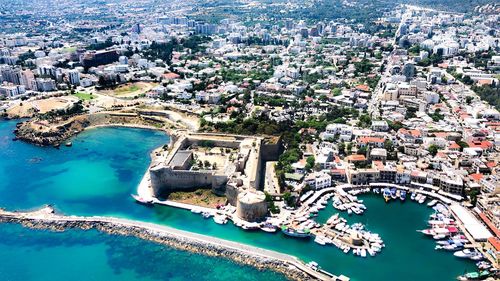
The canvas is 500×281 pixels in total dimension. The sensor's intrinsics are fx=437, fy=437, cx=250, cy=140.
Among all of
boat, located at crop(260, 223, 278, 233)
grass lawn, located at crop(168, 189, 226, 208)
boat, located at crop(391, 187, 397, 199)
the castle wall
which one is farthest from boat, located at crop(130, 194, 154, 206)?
boat, located at crop(391, 187, 397, 199)

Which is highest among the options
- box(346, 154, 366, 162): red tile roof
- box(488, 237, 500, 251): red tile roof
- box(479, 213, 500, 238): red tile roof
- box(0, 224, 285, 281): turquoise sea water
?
box(346, 154, 366, 162): red tile roof

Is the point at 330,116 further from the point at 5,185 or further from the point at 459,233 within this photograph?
the point at 5,185

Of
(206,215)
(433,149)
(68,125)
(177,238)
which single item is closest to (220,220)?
(206,215)

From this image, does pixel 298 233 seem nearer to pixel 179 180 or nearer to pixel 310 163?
pixel 310 163

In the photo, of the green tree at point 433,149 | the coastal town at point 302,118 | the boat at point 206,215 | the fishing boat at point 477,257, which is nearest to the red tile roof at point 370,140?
the coastal town at point 302,118

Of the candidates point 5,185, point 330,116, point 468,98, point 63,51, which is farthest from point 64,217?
point 63,51

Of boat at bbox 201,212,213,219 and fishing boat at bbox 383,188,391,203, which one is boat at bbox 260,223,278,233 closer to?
boat at bbox 201,212,213,219

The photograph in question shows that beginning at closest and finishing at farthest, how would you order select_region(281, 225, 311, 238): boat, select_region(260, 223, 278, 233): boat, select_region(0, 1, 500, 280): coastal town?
select_region(281, 225, 311, 238): boat, select_region(260, 223, 278, 233): boat, select_region(0, 1, 500, 280): coastal town
